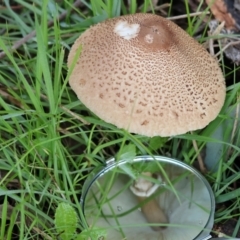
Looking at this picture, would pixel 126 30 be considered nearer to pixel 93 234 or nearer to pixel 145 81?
pixel 145 81

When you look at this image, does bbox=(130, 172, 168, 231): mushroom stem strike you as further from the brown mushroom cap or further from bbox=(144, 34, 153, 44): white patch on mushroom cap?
bbox=(144, 34, 153, 44): white patch on mushroom cap

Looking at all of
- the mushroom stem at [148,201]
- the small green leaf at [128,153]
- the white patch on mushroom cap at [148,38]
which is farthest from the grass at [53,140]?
the white patch on mushroom cap at [148,38]

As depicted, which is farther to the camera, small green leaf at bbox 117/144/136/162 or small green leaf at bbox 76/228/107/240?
small green leaf at bbox 117/144/136/162

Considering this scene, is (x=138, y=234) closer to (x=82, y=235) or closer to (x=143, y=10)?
(x=82, y=235)

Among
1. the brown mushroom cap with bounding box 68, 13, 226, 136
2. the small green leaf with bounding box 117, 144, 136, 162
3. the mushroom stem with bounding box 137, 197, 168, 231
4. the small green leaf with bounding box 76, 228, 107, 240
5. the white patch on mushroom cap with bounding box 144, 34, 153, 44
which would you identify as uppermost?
the white patch on mushroom cap with bounding box 144, 34, 153, 44

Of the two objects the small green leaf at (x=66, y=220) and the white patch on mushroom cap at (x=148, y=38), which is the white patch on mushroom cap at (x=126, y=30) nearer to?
the white patch on mushroom cap at (x=148, y=38)

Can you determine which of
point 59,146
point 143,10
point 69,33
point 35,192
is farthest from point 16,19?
point 35,192

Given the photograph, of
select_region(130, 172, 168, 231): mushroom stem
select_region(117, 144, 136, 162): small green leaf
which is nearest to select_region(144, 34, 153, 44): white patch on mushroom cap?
select_region(117, 144, 136, 162): small green leaf
